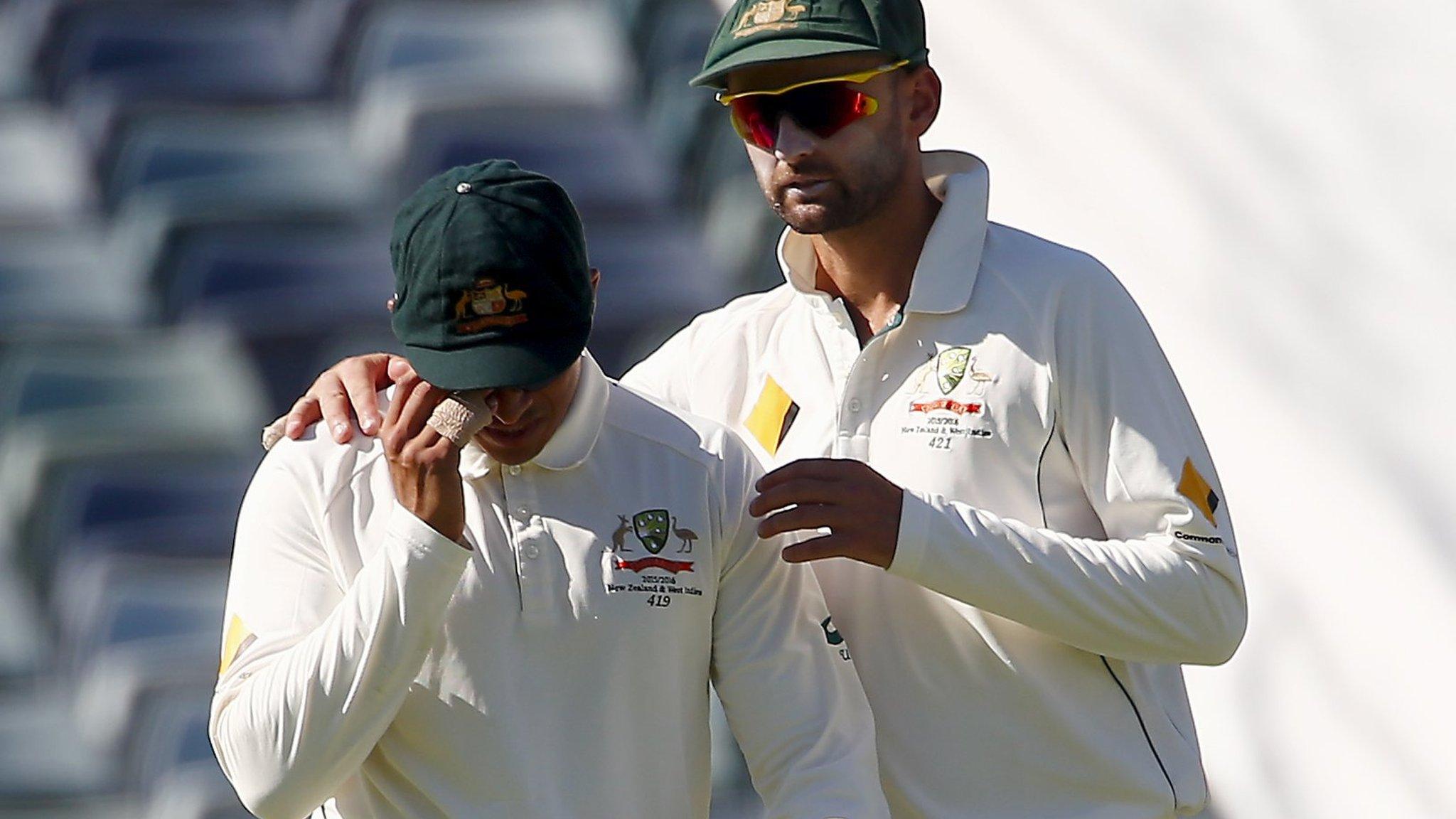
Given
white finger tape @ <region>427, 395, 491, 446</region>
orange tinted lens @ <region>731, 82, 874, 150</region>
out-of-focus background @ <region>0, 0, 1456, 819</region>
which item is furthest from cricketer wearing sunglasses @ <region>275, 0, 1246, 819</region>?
out-of-focus background @ <region>0, 0, 1456, 819</region>

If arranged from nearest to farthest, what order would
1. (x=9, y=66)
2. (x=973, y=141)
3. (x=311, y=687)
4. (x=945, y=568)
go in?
(x=311, y=687) < (x=945, y=568) < (x=973, y=141) < (x=9, y=66)

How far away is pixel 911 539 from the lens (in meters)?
1.91

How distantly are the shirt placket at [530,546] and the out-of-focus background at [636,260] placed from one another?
1795mm

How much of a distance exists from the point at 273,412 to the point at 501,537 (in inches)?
84.2

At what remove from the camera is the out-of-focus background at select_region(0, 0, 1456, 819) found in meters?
3.22

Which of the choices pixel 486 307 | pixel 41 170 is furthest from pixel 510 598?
pixel 41 170

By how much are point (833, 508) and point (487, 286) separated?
383 mm

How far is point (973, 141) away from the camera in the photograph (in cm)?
365

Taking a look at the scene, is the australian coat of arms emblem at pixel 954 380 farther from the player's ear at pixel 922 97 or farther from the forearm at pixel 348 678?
the forearm at pixel 348 678

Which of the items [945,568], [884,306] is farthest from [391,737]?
[884,306]

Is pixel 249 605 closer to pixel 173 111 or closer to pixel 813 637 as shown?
pixel 813 637

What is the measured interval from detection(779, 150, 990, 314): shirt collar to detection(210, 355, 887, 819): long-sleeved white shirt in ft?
1.08

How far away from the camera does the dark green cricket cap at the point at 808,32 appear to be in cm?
A: 202

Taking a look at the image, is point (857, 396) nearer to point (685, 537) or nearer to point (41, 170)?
point (685, 537)
